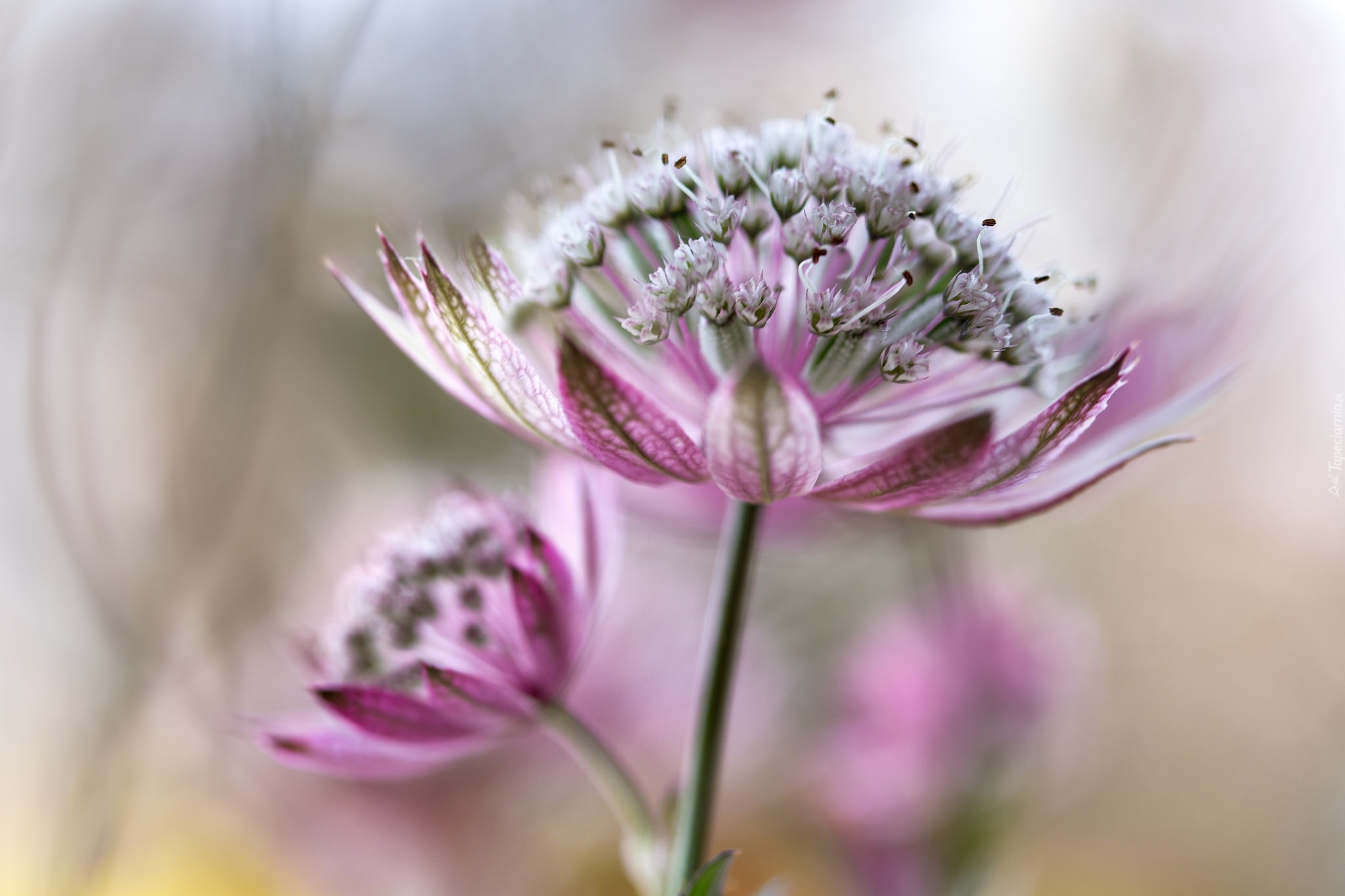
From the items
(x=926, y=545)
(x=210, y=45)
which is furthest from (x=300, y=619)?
(x=210, y=45)

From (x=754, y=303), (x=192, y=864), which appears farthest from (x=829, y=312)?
(x=192, y=864)

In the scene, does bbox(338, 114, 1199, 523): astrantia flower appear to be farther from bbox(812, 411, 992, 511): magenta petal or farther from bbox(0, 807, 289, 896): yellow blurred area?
bbox(0, 807, 289, 896): yellow blurred area

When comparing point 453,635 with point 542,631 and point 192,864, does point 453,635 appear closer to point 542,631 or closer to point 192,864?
point 542,631

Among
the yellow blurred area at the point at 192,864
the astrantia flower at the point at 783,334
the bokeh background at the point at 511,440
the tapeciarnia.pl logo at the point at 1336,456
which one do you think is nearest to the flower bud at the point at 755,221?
the astrantia flower at the point at 783,334

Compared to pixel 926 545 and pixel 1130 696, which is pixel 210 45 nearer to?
pixel 926 545

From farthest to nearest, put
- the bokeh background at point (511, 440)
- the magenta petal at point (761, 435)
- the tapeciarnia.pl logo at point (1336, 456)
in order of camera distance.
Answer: the bokeh background at point (511, 440) < the tapeciarnia.pl logo at point (1336, 456) < the magenta petal at point (761, 435)

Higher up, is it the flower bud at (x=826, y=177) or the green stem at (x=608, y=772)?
the flower bud at (x=826, y=177)

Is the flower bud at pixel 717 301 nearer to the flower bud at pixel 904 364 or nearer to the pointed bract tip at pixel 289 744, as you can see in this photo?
the flower bud at pixel 904 364
